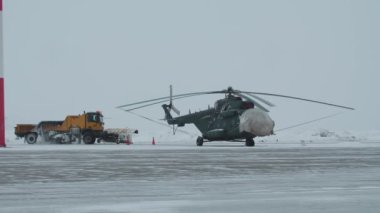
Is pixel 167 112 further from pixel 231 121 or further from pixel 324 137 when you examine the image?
pixel 324 137

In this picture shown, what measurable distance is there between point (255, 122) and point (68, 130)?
67.1 feet

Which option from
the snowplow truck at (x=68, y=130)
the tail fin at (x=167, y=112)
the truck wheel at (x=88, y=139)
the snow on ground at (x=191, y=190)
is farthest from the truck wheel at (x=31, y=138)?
the snow on ground at (x=191, y=190)

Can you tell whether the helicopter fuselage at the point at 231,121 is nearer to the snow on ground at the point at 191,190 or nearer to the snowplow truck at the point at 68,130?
the snowplow truck at the point at 68,130

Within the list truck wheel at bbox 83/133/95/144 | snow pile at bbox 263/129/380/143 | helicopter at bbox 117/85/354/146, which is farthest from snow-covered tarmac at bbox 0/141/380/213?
snow pile at bbox 263/129/380/143

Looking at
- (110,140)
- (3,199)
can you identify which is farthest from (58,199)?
(110,140)

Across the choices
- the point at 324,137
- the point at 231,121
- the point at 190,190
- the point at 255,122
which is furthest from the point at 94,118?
the point at 190,190

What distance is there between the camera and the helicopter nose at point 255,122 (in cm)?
3925

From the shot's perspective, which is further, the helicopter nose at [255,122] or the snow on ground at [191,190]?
the helicopter nose at [255,122]

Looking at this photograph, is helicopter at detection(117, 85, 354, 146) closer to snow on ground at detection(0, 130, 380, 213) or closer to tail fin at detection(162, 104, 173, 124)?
tail fin at detection(162, 104, 173, 124)

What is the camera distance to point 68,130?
179 ft

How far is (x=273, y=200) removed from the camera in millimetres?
10195

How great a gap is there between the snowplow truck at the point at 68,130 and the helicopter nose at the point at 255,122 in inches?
689

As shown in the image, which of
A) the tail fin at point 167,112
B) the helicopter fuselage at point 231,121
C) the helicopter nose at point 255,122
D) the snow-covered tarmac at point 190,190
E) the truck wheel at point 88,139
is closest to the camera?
the snow-covered tarmac at point 190,190

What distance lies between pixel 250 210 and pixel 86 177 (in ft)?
21.4
